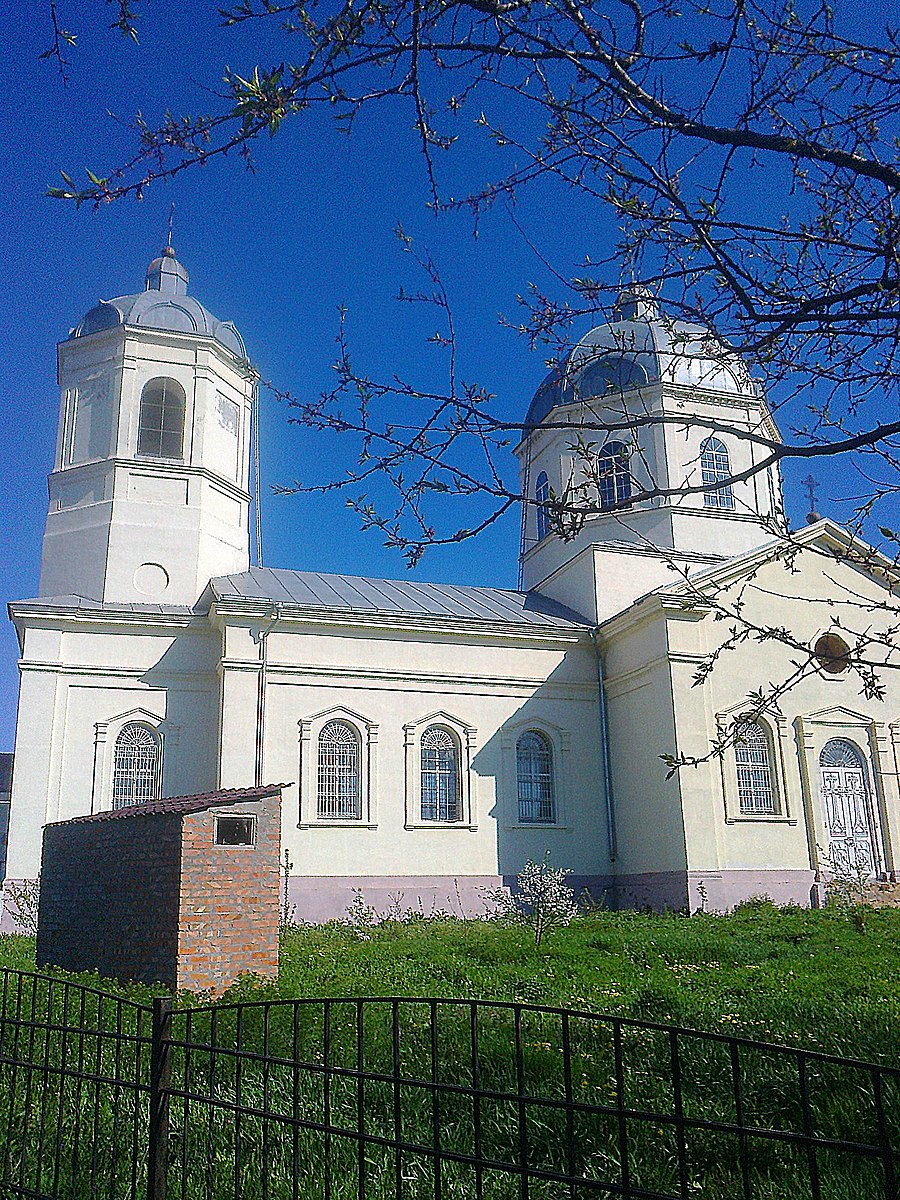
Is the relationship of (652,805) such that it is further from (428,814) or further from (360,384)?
(360,384)

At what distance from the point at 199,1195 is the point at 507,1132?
1.49m

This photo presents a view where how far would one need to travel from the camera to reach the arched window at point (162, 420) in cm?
2014

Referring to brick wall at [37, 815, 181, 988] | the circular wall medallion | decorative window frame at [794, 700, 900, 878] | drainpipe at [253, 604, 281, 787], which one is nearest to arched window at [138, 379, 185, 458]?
the circular wall medallion

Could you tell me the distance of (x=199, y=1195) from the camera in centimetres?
450

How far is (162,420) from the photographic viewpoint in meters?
20.3

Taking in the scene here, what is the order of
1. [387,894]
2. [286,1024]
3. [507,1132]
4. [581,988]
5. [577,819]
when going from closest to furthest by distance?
[507,1132]
[286,1024]
[581,988]
[387,894]
[577,819]

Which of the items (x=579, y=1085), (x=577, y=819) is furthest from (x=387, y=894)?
(x=579, y=1085)

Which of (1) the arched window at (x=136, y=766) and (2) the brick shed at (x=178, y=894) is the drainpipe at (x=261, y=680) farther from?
(2) the brick shed at (x=178, y=894)

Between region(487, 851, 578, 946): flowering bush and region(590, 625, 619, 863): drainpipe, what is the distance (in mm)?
1208

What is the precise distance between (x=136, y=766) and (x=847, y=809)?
500 inches

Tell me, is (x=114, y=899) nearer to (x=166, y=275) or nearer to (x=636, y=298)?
(x=636, y=298)

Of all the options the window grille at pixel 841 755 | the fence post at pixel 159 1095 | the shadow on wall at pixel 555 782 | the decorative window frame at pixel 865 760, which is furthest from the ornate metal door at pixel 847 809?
the fence post at pixel 159 1095

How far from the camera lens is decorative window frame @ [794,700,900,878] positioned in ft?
57.0

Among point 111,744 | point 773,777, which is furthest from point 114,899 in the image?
point 773,777
